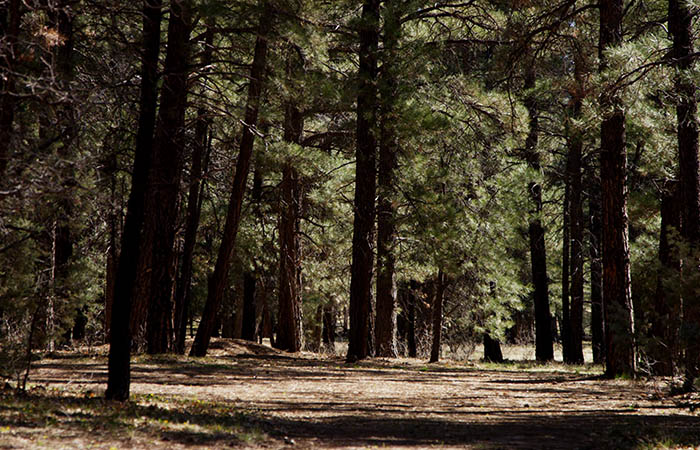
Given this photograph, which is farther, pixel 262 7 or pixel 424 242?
pixel 424 242

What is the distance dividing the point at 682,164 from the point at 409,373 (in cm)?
630

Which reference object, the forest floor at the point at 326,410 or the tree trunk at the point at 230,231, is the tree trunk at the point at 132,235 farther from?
the tree trunk at the point at 230,231

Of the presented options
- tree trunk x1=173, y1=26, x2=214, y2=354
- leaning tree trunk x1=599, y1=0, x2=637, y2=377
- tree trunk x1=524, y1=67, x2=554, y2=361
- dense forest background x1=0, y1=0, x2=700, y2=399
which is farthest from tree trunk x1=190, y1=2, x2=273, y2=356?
tree trunk x1=524, y1=67, x2=554, y2=361

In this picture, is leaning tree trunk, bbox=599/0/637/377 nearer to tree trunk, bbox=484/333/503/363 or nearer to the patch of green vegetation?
the patch of green vegetation

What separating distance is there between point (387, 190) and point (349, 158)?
2872 millimetres

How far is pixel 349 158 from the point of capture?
17547 millimetres

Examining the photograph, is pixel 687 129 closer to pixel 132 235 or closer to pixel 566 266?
pixel 132 235

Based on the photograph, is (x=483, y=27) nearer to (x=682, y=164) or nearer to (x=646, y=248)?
(x=682, y=164)

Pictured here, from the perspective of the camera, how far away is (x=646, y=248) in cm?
1745

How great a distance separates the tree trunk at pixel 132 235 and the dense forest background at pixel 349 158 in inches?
0.9

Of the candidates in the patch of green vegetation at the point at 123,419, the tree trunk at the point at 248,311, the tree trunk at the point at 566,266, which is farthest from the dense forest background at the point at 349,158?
the tree trunk at the point at 248,311

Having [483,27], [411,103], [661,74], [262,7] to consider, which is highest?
[483,27]

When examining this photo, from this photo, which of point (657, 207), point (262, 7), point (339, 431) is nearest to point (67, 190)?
point (339, 431)

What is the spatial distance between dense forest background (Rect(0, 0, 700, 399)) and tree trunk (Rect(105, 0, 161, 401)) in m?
0.02
